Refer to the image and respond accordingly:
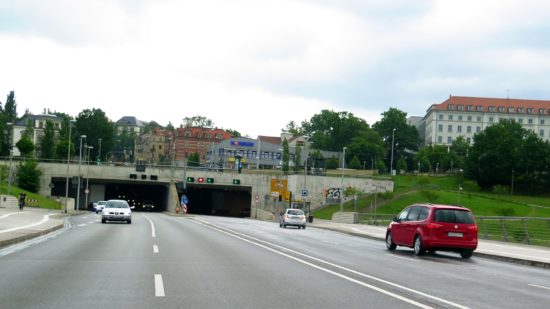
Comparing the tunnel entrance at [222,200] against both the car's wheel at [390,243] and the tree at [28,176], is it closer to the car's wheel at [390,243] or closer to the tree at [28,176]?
the tree at [28,176]

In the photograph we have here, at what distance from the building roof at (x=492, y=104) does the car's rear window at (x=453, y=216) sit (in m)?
154

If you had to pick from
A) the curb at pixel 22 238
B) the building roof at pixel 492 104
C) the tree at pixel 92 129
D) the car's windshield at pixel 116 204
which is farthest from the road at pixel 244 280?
the building roof at pixel 492 104

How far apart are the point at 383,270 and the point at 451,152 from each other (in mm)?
138135

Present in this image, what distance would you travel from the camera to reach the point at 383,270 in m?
16.1

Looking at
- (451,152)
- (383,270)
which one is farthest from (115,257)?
(451,152)

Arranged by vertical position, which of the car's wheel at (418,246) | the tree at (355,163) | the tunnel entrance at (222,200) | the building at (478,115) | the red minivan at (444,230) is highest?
the building at (478,115)

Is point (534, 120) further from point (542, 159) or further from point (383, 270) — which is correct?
point (383, 270)

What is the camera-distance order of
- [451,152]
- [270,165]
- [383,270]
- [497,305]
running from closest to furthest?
[497,305], [383,270], [451,152], [270,165]

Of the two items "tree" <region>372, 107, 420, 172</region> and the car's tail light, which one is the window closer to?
the car's tail light

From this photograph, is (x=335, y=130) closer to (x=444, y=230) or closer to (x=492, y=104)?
(x=492, y=104)

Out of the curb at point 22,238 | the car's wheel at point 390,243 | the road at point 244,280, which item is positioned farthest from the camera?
the car's wheel at point 390,243

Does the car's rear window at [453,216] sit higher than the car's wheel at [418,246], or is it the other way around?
the car's rear window at [453,216]

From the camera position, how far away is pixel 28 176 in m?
83.6

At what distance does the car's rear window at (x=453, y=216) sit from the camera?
22.5 metres
